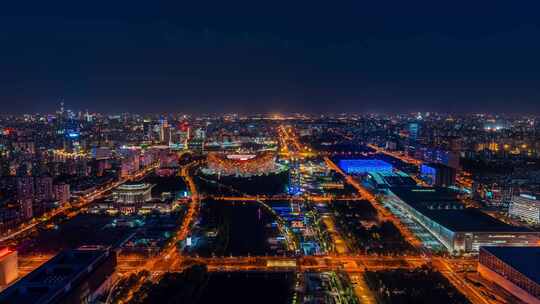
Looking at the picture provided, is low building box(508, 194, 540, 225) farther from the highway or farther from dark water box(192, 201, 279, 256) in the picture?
the highway

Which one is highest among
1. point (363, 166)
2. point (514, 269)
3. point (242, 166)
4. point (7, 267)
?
point (363, 166)

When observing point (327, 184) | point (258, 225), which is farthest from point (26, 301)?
point (327, 184)

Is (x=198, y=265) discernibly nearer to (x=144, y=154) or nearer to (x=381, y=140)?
(x=144, y=154)

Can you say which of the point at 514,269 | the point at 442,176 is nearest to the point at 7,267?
the point at 514,269

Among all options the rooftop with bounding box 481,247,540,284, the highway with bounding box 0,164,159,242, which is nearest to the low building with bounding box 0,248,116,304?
the highway with bounding box 0,164,159,242

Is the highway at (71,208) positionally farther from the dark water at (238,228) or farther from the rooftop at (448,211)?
the rooftop at (448,211)

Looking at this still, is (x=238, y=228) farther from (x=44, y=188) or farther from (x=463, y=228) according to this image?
(x=44, y=188)
